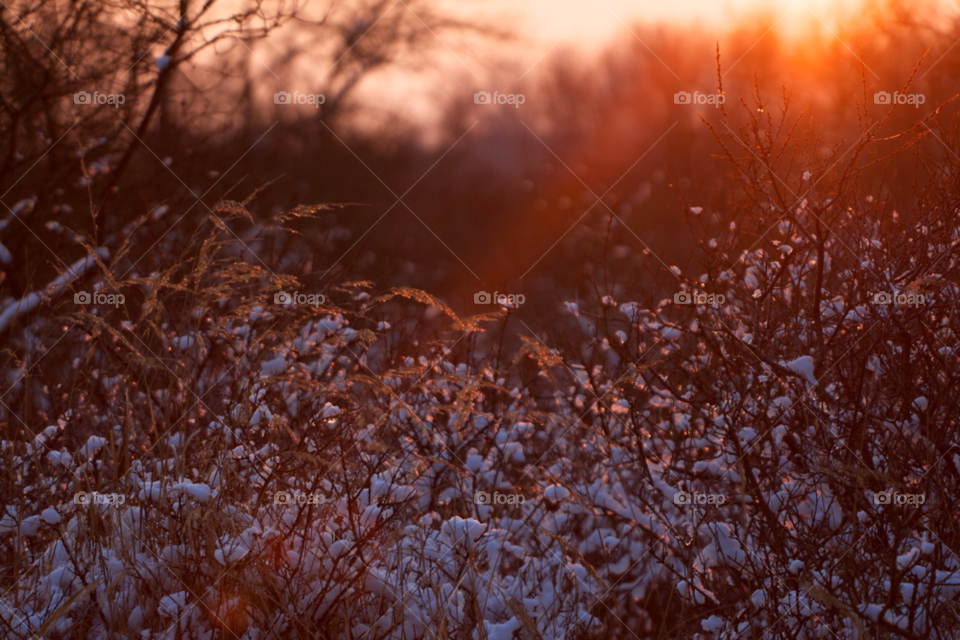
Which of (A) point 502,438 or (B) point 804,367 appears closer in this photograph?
(B) point 804,367

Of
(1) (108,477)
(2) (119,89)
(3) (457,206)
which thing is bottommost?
(1) (108,477)

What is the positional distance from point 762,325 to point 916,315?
77 centimetres

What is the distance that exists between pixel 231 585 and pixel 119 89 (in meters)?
5.73

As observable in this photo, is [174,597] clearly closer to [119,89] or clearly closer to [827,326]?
[827,326]

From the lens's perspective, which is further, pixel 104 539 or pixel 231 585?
pixel 104 539

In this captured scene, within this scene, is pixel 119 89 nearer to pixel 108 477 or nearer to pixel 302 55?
pixel 302 55

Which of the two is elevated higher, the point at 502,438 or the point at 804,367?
the point at 804,367

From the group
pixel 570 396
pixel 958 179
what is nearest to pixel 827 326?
pixel 958 179

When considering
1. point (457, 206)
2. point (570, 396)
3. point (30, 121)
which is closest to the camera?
point (570, 396)

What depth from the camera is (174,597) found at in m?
2.39

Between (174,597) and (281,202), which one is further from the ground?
(281,202)

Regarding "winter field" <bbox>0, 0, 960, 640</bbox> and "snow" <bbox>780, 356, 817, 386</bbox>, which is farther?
"snow" <bbox>780, 356, 817, 386</bbox>

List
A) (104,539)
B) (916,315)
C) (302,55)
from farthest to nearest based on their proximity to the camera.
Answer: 1. (302,55)
2. (916,315)
3. (104,539)

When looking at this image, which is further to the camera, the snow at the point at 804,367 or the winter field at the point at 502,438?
the snow at the point at 804,367
